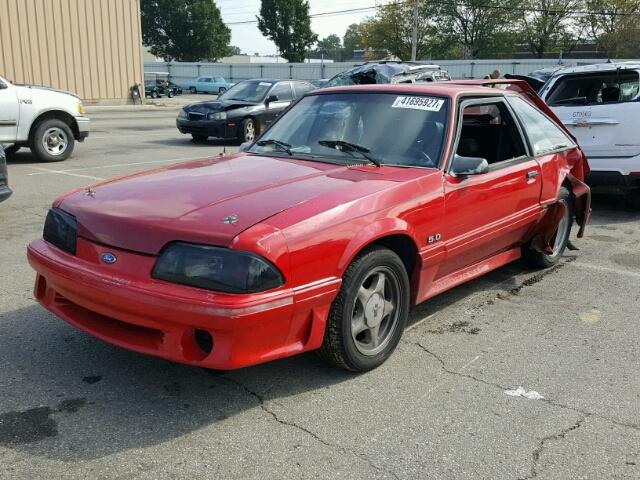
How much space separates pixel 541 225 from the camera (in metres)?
5.19

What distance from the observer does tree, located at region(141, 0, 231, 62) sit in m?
73.4

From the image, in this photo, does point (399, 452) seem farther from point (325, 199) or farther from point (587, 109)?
point (587, 109)

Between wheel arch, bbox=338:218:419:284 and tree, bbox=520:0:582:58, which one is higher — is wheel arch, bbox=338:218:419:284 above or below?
below

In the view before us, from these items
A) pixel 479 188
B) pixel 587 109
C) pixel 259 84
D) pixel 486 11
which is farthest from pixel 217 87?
pixel 479 188

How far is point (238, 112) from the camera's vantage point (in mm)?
14891

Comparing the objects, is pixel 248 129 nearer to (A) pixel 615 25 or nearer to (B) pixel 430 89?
(B) pixel 430 89

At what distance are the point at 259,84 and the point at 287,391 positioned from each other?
13.6 meters

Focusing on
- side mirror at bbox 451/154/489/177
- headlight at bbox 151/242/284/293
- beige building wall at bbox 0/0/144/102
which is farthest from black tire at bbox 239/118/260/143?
beige building wall at bbox 0/0/144/102

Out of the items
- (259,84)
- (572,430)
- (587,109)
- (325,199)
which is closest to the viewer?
(572,430)

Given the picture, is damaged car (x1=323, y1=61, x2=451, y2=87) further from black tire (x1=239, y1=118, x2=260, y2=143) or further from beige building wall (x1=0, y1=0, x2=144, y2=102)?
beige building wall (x1=0, y1=0, x2=144, y2=102)

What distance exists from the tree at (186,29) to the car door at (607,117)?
71.1 m

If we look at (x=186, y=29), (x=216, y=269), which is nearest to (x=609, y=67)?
(x=216, y=269)

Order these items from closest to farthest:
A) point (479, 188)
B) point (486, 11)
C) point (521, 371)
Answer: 1. point (521, 371)
2. point (479, 188)
3. point (486, 11)

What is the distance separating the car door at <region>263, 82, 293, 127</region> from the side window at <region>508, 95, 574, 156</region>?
33.3ft
